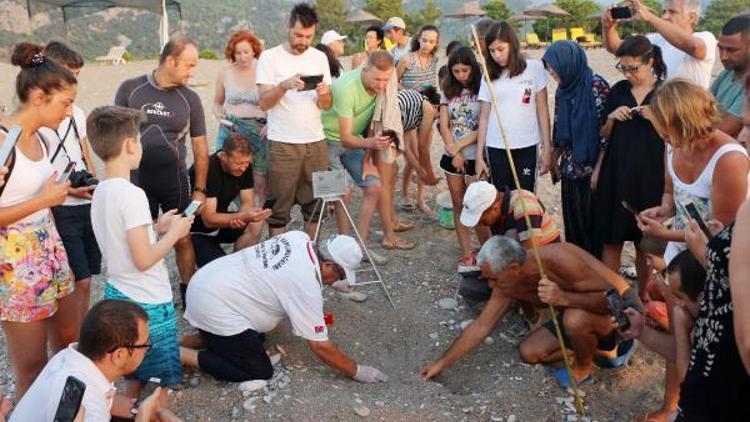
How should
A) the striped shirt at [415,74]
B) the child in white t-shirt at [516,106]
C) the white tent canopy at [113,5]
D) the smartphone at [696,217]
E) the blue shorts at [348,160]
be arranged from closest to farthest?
the smartphone at [696,217], the child in white t-shirt at [516,106], the blue shorts at [348,160], the striped shirt at [415,74], the white tent canopy at [113,5]

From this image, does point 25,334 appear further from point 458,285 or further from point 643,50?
point 643,50

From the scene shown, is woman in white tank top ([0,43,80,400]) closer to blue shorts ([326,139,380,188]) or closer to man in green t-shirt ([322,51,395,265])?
man in green t-shirt ([322,51,395,265])

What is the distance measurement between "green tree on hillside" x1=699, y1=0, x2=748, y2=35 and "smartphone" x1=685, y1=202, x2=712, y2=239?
26716 mm

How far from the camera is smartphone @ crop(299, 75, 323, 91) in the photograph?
4312 millimetres

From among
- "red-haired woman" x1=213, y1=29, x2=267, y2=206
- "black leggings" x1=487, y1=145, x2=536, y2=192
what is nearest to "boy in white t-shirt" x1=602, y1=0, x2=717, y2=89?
"black leggings" x1=487, y1=145, x2=536, y2=192

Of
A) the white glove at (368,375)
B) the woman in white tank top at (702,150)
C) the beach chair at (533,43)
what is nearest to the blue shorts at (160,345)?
the white glove at (368,375)

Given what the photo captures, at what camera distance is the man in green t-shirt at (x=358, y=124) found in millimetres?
4465

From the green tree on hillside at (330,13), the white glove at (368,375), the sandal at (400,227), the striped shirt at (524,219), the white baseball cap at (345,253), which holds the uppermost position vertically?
the white baseball cap at (345,253)

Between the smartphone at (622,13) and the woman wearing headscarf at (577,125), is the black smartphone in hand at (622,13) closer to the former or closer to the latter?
the smartphone at (622,13)

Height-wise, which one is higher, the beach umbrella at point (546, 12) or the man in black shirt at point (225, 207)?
the man in black shirt at point (225, 207)

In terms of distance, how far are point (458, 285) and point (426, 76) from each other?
2328mm

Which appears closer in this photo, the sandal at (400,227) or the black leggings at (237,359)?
the black leggings at (237,359)

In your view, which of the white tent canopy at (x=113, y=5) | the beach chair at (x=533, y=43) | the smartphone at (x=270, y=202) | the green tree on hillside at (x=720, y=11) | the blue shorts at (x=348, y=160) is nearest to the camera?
the smartphone at (x=270, y=202)

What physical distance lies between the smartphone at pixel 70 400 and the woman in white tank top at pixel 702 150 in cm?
231
